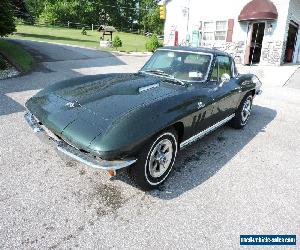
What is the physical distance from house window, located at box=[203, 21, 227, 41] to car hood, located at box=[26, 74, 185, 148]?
579 inches

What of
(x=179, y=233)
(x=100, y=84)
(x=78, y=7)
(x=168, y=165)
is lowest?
(x=179, y=233)

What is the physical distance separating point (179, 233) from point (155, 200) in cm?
57

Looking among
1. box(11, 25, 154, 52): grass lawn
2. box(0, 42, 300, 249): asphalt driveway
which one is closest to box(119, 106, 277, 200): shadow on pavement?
box(0, 42, 300, 249): asphalt driveway

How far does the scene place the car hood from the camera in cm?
309

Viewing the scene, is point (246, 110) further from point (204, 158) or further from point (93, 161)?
point (93, 161)

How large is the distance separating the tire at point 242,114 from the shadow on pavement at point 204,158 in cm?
12

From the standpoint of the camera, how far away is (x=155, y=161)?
11.4 ft

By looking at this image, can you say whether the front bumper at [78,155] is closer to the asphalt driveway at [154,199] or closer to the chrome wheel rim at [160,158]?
the chrome wheel rim at [160,158]

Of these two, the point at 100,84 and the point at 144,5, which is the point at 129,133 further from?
the point at 144,5

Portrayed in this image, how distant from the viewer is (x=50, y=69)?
1087cm

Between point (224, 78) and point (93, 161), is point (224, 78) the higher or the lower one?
the higher one

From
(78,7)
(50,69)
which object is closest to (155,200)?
(50,69)

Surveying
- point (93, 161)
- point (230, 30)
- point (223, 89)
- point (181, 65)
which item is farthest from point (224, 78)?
point (230, 30)

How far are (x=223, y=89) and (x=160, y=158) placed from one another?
76.9 inches
